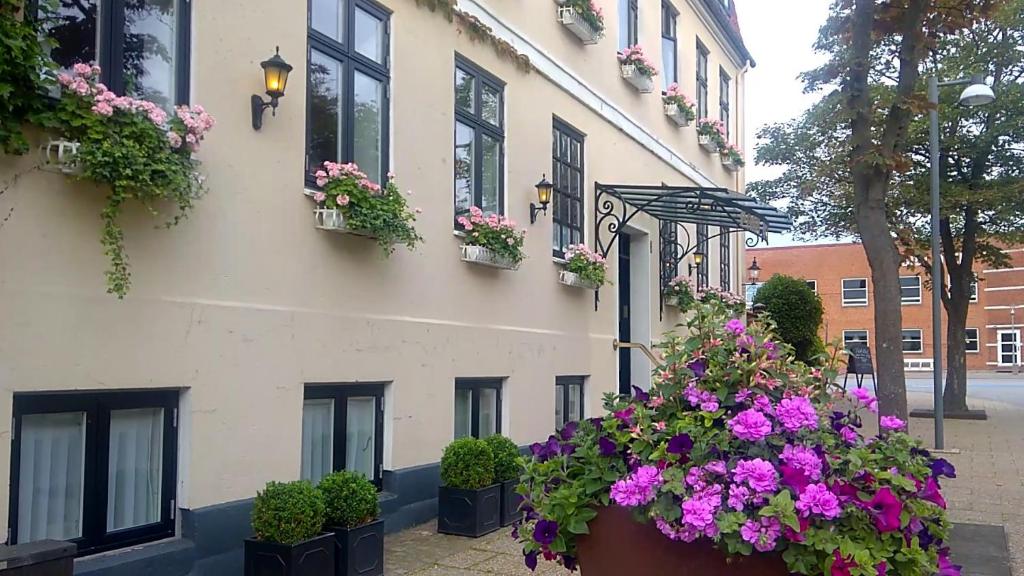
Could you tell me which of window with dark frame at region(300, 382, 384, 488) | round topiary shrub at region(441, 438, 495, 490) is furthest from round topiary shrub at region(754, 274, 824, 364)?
window with dark frame at region(300, 382, 384, 488)

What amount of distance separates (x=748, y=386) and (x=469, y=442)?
447 cm

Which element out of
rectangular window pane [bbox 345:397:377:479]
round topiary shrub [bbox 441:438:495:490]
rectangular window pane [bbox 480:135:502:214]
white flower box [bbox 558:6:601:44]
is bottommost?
round topiary shrub [bbox 441:438:495:490]

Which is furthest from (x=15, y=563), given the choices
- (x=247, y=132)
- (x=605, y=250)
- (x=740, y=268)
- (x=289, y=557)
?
(x=740, y=268)

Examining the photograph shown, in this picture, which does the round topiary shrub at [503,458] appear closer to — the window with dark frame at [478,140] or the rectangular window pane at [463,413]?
the rectangular window pane at [463,413]

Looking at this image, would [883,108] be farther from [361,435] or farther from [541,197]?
[361,435]

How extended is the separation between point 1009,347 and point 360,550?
195 feet

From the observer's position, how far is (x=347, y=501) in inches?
225

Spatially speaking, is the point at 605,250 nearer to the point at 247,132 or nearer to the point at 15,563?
the point at 247,132

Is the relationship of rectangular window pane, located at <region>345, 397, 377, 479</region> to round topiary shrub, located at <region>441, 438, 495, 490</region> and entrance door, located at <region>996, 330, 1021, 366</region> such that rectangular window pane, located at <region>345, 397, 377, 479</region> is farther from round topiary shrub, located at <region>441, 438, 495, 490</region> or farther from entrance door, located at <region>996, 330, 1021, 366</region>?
entrance door, located at <region>996, 330, 1021, 366</region>

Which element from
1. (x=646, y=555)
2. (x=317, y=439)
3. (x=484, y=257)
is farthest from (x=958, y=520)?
(x=646, y=555)

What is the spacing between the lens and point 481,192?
357 inches

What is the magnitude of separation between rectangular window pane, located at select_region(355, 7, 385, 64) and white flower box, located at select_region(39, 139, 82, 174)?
3170 mm

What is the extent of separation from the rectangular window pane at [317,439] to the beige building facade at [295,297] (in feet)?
0.07

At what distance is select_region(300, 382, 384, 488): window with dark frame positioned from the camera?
264 inches
